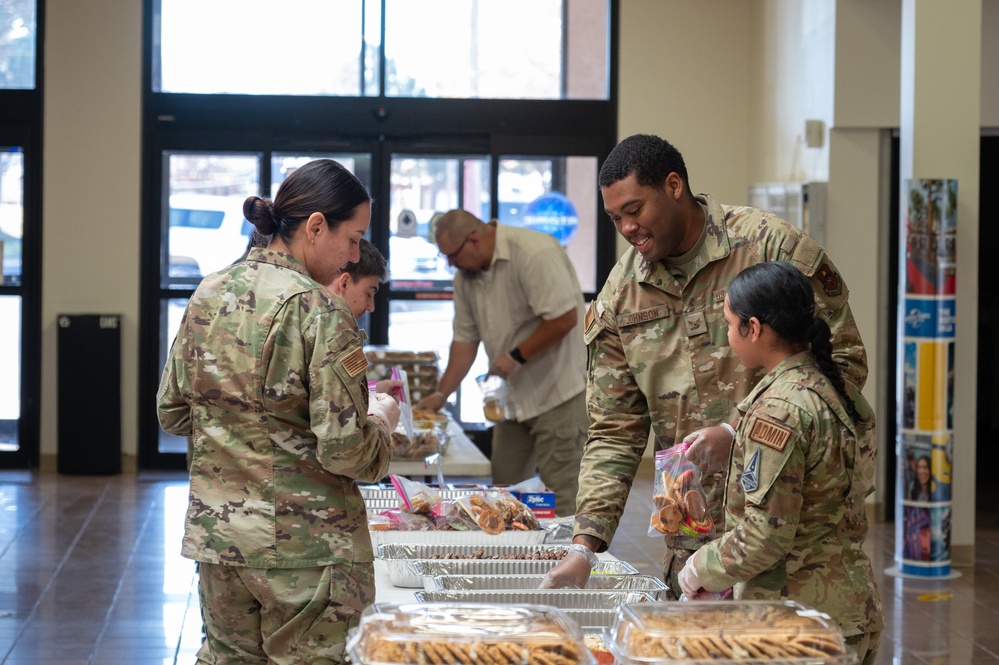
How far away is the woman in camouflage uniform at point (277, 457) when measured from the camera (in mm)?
2168

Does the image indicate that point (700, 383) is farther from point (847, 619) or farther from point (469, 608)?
point (469, 608)

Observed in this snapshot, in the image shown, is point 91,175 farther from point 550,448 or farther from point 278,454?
point 278,454

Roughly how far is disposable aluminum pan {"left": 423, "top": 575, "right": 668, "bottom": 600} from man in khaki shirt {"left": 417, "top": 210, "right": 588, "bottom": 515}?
264 centimetres

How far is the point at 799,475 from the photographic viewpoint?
6.52ft

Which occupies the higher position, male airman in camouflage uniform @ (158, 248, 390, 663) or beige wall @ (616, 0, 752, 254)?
beige wall @ (616, 0, 752, 254)

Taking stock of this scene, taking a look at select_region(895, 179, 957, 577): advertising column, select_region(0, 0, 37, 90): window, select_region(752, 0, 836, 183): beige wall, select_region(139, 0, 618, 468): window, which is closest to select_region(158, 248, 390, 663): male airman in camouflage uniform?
select_region(895, 179, 957, 577): advertising column

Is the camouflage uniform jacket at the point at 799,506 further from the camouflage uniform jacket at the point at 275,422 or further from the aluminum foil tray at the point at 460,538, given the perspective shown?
the aluminum foil tray at the point at 460,538

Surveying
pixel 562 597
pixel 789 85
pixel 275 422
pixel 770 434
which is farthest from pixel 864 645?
pixel 789 85

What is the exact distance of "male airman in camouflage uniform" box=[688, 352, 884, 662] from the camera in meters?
1.99

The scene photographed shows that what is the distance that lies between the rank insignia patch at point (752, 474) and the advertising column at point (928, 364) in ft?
13.5

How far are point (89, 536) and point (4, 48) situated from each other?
4002 mm

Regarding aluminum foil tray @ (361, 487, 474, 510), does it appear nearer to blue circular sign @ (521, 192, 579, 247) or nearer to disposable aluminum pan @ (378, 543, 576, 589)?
disposable aluminum pan @ (378, 543, 576, 589)

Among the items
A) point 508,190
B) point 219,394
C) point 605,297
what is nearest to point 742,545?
point 605,297

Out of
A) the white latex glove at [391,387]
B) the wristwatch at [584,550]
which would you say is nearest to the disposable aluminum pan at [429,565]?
the wristwatch at [584,550]
